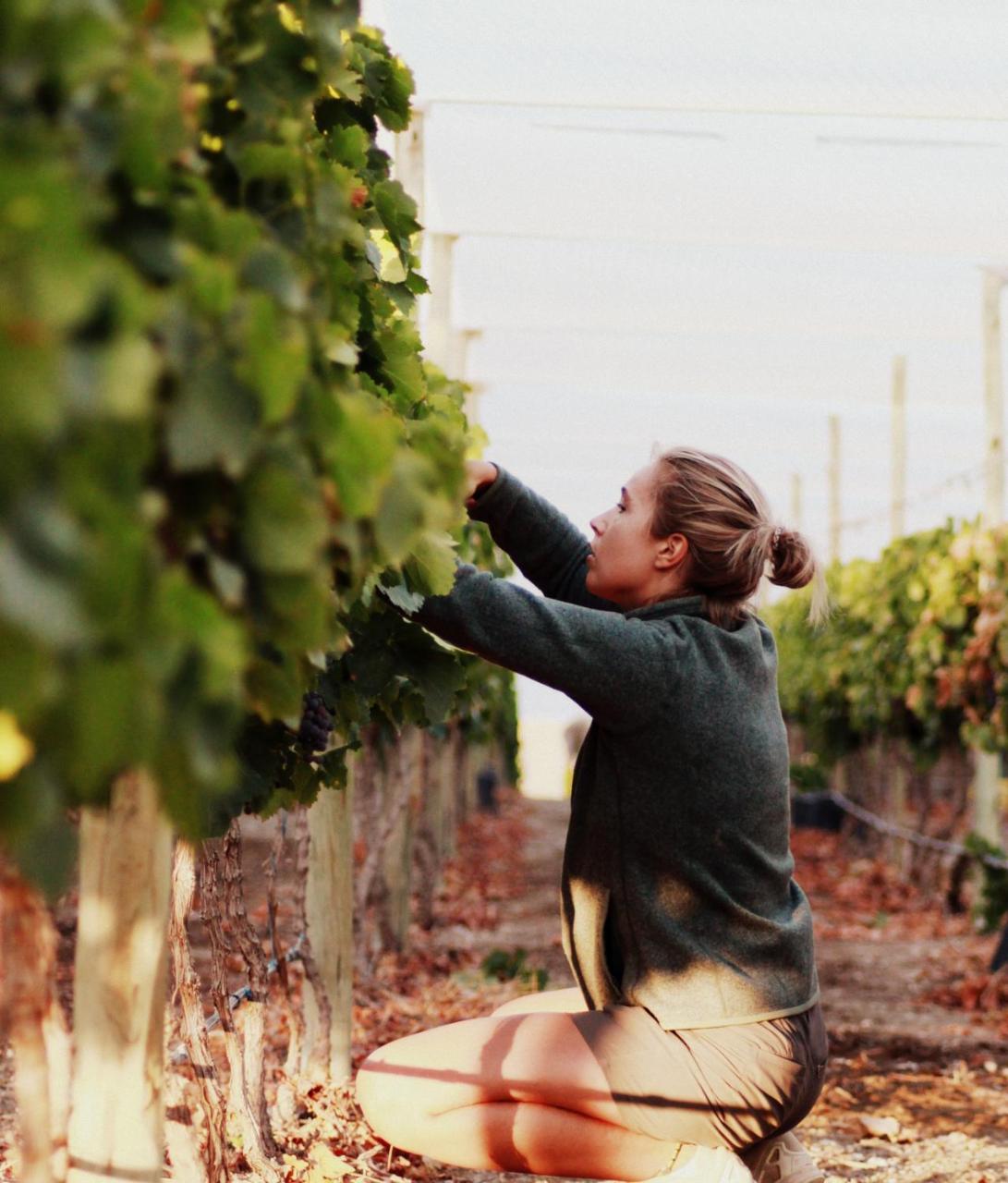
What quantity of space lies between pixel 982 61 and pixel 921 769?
463cm

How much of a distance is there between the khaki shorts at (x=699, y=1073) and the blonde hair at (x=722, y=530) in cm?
68

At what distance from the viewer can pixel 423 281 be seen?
2270mm

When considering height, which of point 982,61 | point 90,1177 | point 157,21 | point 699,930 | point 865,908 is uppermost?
point 982,61

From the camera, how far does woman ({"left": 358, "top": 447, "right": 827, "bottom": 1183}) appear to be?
2.32 m

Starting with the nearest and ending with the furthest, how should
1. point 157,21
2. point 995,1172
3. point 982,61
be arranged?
point 157,21, point 995,1172, point 982,61

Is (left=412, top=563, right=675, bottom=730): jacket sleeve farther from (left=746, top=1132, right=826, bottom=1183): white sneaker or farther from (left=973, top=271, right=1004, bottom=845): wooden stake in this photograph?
(left=973, top=271, right=1004, bottom=845): wooden stake

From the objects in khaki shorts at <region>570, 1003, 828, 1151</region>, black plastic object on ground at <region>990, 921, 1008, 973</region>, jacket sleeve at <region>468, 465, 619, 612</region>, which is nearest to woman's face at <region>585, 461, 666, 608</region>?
jacket sleeve at <region>468, 465, 619, 612</region>

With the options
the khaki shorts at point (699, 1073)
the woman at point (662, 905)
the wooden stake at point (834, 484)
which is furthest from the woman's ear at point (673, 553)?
the wooden stake at point (834, 484)

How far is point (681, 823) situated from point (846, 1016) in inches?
146

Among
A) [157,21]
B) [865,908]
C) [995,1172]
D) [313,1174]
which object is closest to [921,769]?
[865,908]

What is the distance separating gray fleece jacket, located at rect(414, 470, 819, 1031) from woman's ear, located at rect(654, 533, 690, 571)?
0.08 meters

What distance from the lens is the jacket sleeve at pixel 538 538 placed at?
2801mm

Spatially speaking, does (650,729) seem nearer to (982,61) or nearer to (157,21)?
(157,21)

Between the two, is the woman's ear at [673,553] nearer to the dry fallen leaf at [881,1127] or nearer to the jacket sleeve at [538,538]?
the jacket sleeve at [538,538]
